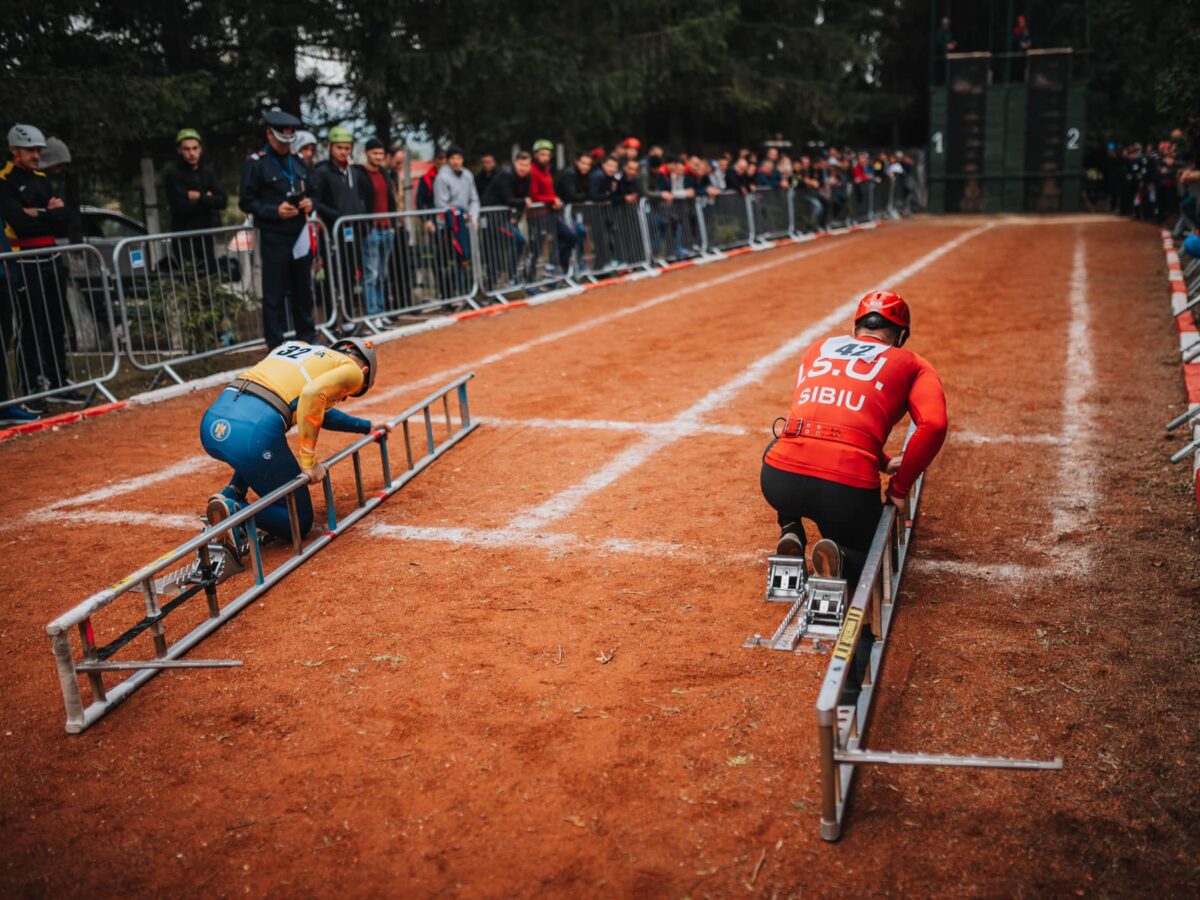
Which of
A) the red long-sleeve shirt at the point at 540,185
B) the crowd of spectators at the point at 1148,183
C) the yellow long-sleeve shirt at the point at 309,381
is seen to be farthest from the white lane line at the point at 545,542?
the crowd of spectators at the point at 1148,183

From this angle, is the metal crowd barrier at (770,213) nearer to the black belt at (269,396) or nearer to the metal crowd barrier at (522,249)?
the metal crowd barrier at (522,249)

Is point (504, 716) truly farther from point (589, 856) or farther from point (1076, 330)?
point (1076, 330)

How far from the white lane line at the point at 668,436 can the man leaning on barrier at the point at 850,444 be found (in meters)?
1.79

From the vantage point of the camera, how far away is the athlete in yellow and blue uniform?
224 inches

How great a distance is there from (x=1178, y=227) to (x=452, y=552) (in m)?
19.4

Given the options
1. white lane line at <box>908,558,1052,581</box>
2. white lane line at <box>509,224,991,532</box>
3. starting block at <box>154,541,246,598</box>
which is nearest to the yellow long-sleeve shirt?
starting block at <box>154,541,246,598</box>

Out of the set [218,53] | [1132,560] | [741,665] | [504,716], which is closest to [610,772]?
[504,716]

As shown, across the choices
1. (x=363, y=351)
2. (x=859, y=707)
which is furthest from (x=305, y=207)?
(x=859, y=707)

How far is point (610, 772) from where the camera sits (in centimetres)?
374

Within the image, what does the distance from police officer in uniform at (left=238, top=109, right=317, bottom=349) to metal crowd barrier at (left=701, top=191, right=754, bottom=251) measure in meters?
11.6

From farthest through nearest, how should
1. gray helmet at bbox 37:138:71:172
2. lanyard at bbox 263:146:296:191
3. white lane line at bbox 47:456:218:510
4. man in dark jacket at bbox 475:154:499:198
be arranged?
man in dark jacket at bbox 475:154:499:198, lanyard at bbox 263:146:296:191, gray helmet at bbox 37:138:71:172, white lane line at bbox 47:456:218:510

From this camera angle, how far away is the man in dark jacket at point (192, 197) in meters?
11.0

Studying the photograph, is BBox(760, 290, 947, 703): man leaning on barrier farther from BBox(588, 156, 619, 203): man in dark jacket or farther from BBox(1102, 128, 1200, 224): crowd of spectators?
BBox(1102, 128, 1200, 224): crowd of spectators

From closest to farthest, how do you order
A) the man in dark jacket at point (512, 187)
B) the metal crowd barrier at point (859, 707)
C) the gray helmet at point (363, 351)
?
the metal crowd barrier at point (859, 707) < the gray helmet at point (363, 351) < the man in dark jacket at point (512, 187)
